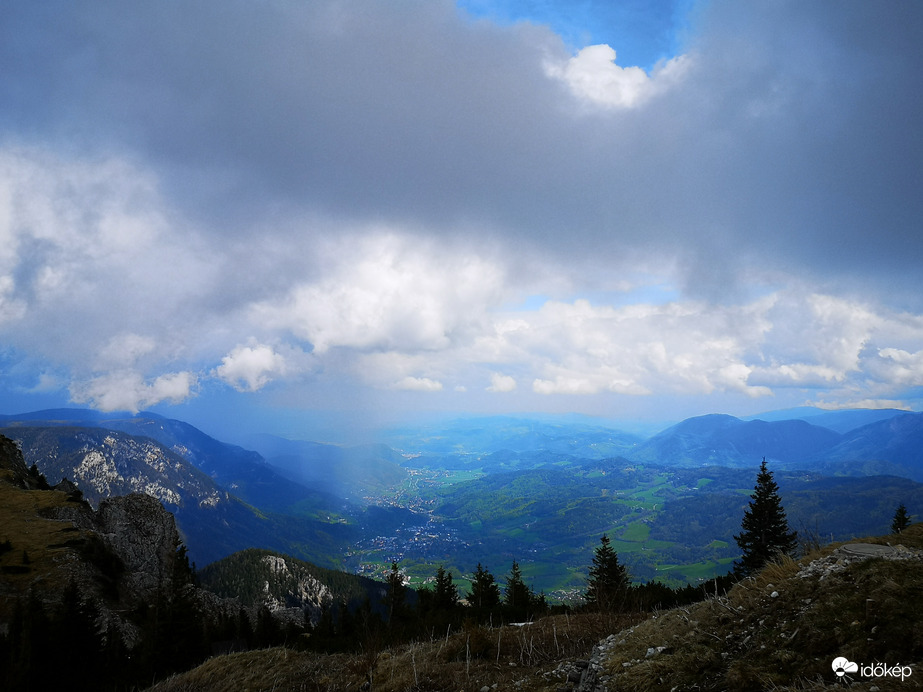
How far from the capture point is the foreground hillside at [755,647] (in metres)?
6.64

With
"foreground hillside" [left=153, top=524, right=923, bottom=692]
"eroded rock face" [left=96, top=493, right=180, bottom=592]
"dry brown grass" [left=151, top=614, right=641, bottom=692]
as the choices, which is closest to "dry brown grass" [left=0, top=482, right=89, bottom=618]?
"eroded rock face" [left=96, top=493, right=180, bottom=592]

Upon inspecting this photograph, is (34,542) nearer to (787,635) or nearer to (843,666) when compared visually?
(787,635)

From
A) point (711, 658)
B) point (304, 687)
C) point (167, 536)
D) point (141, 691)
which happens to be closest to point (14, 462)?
point (167, 536)

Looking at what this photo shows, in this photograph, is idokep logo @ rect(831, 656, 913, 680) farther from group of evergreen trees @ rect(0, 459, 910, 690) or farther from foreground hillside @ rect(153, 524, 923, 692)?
group of evergreen trees @ rect(0, 459, 910, 690)

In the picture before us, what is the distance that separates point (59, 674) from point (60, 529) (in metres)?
39.8

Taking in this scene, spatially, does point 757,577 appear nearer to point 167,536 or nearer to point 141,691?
point 141,691

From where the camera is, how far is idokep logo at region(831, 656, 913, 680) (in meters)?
5.90

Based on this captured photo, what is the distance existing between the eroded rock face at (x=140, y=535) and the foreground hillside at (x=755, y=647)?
74711 millimetres

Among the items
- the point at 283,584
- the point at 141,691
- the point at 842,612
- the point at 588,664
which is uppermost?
the point at 842,612

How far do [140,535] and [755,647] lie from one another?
99.7 meters

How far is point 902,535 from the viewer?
1203 centimetres

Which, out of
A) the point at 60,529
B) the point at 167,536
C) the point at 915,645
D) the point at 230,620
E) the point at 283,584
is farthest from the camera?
the point at 283,584

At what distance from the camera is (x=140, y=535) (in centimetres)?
7675

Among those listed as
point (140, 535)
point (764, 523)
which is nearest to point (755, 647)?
point (764, 523)
